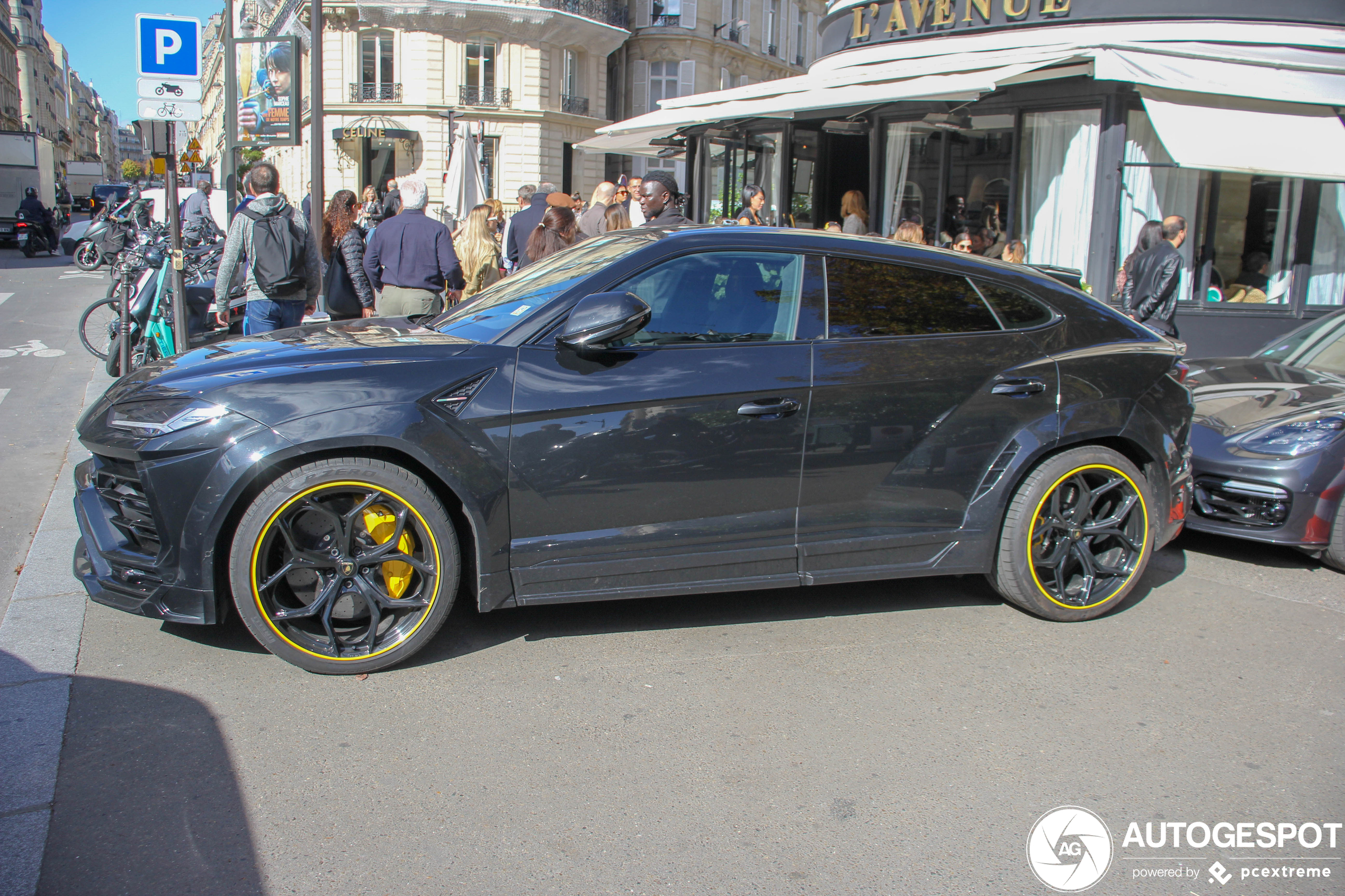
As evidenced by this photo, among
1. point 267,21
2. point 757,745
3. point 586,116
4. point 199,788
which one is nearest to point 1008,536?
point 757,745

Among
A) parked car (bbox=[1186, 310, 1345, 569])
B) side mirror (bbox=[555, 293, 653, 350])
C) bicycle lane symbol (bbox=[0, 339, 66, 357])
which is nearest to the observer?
side mirror (bbox=[555, 293, 653, 350])

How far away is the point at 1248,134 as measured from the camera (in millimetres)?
9445

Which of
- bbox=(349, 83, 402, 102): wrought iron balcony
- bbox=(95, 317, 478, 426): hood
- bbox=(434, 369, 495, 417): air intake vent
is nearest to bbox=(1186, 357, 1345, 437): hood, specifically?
bbox=(434, 369, 495, 417): air intake vent

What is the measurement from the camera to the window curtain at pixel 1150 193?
33.8ft

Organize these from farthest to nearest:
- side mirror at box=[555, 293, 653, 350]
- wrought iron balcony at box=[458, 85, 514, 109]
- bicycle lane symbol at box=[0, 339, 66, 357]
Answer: wrought iron balcony at box=[458, 85, 514, 109], bicycle lane symbol at box=[0, 339, 66, 357], side mirror at box=[555, 293, 653, 350]

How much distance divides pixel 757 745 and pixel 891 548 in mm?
1174

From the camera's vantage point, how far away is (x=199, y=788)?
2.92 metres

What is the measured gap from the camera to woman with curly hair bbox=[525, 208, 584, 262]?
27.4ft

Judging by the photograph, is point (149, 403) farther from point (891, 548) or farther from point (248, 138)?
point (248, 138)

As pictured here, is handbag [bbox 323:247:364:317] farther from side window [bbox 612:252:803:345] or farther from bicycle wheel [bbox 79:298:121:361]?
side window [bbox 612:252:803:345]

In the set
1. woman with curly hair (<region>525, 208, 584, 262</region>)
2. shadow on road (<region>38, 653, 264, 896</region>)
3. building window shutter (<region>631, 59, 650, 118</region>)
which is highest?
building window shutter (<region>631, 59, 650, 118</region>)

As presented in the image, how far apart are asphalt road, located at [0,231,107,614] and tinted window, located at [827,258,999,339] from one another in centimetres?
358

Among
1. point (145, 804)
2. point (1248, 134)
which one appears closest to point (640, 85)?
point (1248, 134)

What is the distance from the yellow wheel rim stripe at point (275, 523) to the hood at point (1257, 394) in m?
4.23
